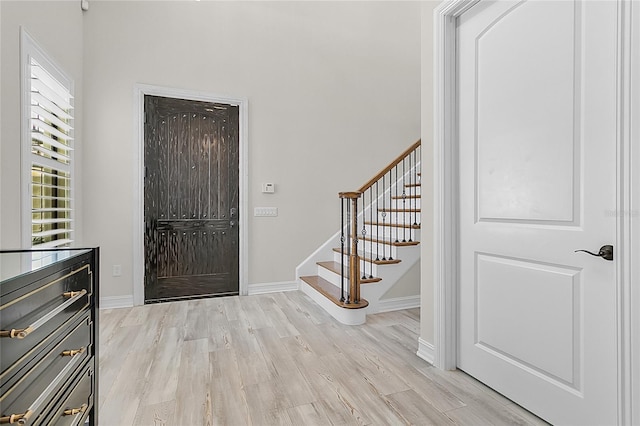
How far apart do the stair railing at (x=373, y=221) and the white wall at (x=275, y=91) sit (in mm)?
316

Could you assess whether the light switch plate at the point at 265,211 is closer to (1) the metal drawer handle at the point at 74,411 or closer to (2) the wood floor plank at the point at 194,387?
(2) the wood floor plank at the point at 194,387

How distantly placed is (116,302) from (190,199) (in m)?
1.31

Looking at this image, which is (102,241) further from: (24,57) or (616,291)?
(616,291)

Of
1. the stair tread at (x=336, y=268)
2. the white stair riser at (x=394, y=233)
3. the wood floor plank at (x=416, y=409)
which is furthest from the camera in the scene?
the white stair riser at (x=394, y=233)

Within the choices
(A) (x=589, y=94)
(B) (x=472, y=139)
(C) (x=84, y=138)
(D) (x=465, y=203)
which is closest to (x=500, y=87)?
(B) (x=472, y=139)

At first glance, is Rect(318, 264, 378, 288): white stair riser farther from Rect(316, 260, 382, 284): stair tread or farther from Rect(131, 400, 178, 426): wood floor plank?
Rect(131, 400, 178, 426): wood floor plank

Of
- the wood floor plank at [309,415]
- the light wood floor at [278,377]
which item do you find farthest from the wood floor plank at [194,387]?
the wood floor plank at [309,415]

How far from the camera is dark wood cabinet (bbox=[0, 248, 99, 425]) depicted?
875mm

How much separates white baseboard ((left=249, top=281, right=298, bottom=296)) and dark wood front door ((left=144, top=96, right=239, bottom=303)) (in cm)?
20

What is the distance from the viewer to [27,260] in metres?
1.16

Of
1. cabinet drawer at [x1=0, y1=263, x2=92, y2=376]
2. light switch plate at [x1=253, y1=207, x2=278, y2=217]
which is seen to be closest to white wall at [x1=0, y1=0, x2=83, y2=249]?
cabinet drawer at [x1=0, y1=263, x2=92, y2=376]

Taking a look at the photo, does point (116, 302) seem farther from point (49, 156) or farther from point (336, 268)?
point (336, 268)

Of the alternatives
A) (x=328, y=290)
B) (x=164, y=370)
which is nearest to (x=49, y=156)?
(x=164, y=370)

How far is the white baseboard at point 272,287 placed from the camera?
4168 millimetres
